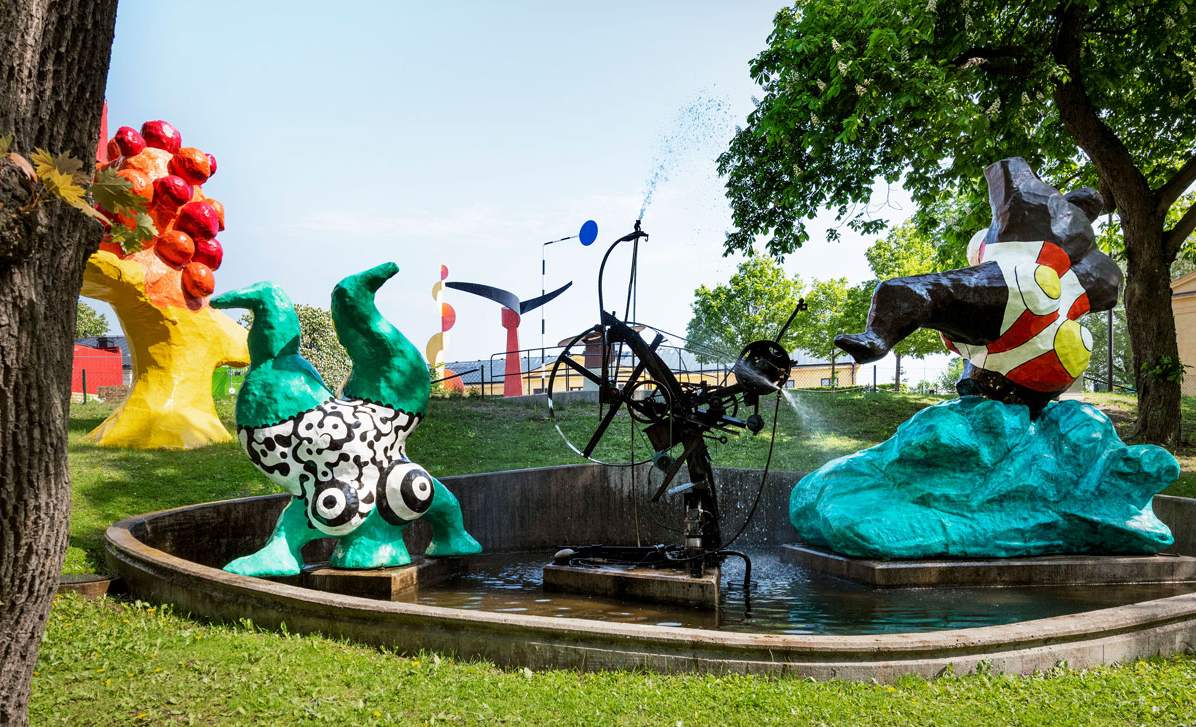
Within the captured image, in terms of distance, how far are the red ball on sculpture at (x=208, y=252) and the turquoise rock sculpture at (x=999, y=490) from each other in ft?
31.9

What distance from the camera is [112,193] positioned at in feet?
8.21

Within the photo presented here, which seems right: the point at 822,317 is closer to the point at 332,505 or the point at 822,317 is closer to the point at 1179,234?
the point at 1179,234

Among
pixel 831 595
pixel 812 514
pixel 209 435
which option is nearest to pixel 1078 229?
pixel 812 514

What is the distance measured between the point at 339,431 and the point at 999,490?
19.2 ft

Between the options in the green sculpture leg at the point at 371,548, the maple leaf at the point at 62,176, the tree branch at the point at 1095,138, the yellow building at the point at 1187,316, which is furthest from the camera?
the yellow building at the point at 1187,316

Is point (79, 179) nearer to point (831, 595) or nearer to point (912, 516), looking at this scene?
point (831, 595)

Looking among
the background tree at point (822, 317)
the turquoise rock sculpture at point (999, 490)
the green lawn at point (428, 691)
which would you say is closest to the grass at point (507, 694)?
the green lawn at point (428, 691)

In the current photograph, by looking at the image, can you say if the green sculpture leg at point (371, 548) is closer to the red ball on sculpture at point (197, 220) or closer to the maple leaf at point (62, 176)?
the maple leaf at point (62, 176)

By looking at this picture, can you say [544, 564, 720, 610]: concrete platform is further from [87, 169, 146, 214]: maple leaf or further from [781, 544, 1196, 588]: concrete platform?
[87, 169, 146, 214]: maple leaf

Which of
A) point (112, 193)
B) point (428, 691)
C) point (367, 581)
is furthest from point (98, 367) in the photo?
point (112, 193)

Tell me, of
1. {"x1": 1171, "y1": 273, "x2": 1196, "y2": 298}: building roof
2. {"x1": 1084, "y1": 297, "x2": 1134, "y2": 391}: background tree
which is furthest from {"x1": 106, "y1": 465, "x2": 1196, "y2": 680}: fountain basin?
{"x1": 1084, "y1": 297, "x2": 1134, "y2": 391}: background tree

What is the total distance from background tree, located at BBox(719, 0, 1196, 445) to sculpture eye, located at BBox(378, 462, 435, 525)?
677 centimetres

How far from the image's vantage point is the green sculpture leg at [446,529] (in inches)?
294

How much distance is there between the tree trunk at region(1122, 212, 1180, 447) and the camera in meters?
12.0
